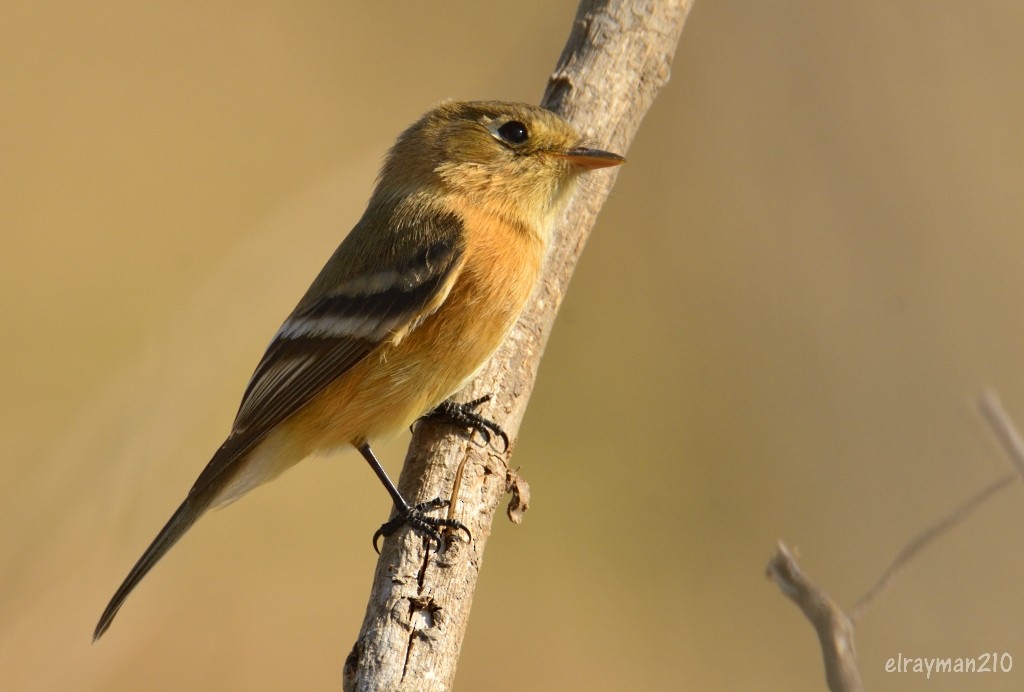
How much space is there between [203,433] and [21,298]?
6.93ft

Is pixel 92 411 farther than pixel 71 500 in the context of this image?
Yes

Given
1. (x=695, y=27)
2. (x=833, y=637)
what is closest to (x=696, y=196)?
(x=695, y=27)

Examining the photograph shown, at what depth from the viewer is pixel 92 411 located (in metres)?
4.80

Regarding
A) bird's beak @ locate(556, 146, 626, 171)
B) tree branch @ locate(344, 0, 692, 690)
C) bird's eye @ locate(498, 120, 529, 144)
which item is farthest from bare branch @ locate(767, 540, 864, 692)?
bird's eye @ locate(498, 120, 529, 144)

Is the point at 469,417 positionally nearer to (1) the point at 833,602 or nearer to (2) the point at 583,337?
(1) the point at 833,602

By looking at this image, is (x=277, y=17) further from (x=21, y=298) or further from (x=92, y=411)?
(x=92, y=411)

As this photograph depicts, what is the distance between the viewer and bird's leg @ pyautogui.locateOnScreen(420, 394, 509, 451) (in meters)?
3.38

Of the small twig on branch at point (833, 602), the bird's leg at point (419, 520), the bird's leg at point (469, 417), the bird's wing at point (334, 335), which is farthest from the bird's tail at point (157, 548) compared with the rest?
the small twig on branch at point (833, 602)

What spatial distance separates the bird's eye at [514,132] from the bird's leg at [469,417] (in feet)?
3.33

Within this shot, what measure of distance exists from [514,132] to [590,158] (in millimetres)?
325

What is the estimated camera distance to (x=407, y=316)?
133 inches

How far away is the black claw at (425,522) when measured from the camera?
9.53ft

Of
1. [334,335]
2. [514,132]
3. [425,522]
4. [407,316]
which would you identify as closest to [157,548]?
[334,335]

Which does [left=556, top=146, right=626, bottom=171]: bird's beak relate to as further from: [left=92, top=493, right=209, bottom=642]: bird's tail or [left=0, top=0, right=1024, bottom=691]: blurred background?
[left=92, top=493, right=209, bottom=642]: bird's tail
